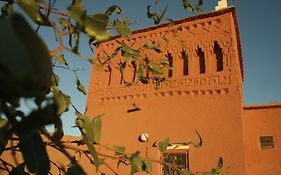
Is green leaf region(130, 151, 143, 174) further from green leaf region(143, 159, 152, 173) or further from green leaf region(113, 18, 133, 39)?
green leaf region(113, 18, 133, 39)

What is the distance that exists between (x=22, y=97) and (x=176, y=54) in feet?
33.8

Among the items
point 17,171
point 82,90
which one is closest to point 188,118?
point 82,90

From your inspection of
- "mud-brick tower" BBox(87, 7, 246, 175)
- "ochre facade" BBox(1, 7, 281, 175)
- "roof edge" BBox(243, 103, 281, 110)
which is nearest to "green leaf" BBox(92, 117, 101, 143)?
"ochre facade" BBox(1, 7, 281, 175)

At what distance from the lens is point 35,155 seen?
768mm

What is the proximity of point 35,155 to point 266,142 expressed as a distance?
8380 mm

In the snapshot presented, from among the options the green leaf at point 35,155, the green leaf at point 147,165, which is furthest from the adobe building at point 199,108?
the green leaf at point 35,155

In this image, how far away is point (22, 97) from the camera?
39 cm

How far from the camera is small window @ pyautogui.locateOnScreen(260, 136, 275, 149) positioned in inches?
318

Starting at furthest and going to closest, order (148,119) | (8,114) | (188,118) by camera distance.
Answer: (148,119), (188,118), (8,114)

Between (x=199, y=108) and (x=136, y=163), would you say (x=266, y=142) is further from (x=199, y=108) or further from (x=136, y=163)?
(x=136, y=163)

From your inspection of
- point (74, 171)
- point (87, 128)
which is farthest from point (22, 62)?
point (74, 171)

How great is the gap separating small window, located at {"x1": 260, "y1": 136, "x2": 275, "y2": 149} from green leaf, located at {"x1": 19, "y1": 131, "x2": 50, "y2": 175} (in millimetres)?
8298

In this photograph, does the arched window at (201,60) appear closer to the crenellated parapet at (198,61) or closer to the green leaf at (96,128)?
the crenellated parapet at (198,61)

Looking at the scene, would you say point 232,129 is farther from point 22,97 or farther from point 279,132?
point 22,97
